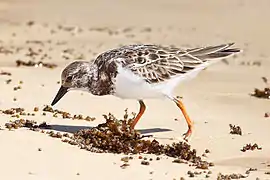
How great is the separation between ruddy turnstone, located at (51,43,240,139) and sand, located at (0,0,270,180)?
0.73 m

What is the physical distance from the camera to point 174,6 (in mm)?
36344

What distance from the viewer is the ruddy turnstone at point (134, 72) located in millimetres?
9453

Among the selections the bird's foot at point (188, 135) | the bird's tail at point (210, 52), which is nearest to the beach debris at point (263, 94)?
the bird's tail at point (210, 52)

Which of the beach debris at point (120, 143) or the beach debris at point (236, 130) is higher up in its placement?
the beach debris at point (236, 130)

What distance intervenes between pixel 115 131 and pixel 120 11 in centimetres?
2653

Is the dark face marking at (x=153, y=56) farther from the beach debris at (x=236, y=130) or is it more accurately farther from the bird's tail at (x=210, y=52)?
the beach debris at (x=236, y=130)

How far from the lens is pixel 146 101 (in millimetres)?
12852

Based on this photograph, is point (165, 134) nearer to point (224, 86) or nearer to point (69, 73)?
point (69, 73)

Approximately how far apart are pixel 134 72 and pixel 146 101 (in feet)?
11.0

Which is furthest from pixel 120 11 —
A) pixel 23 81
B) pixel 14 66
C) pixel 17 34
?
pixel 23 81

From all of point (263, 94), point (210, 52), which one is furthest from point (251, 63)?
point (210, 52)

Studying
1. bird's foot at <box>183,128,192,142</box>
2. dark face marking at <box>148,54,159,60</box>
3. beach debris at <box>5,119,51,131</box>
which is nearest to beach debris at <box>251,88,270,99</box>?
bird's foot at <box>183,128,192,142</box>

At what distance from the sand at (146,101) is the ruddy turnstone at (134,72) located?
733 millimetres

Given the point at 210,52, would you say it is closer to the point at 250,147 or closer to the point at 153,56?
the point at 153,56
